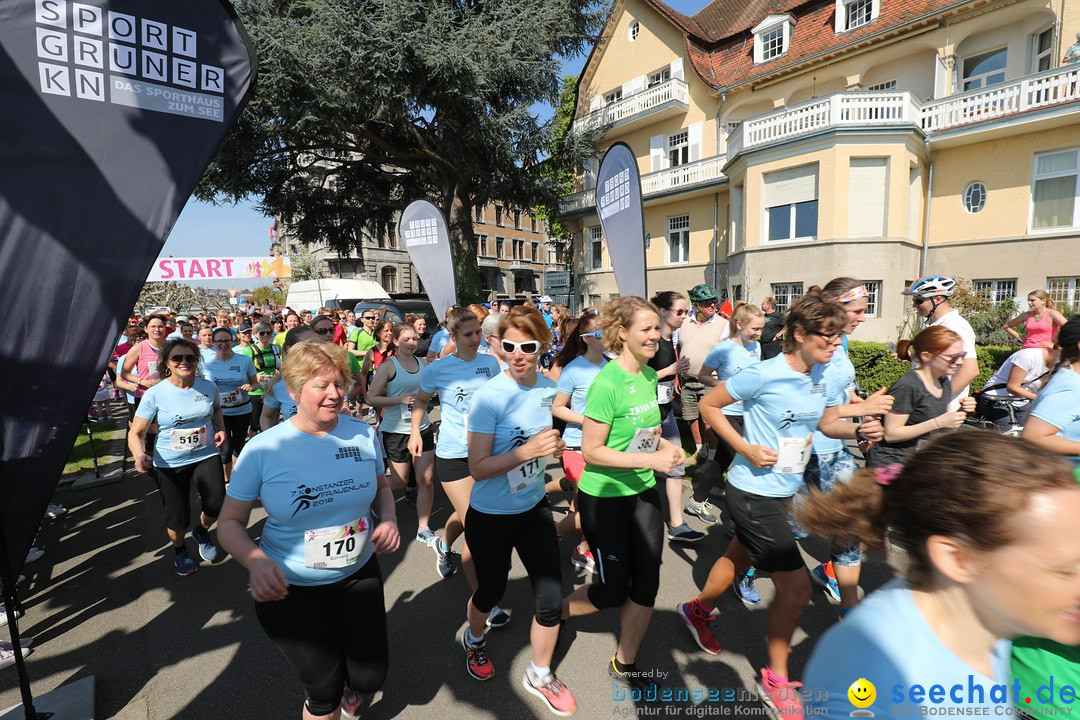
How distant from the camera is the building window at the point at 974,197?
1511cm

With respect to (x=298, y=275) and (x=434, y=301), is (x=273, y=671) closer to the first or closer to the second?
(x=434, y=301)

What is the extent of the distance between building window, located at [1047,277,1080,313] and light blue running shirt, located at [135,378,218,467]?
60.7 ft

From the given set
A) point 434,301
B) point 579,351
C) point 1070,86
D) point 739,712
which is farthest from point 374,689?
point 1070,86

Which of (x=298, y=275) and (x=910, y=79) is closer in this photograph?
(x=910, y=79)

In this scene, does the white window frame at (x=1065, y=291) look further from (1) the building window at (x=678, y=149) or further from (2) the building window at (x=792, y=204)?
(1) the building window at (x=678, y=149)

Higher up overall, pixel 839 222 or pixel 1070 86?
pixel 1070 86

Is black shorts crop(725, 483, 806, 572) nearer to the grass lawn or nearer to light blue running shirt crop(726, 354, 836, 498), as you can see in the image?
light blue running shirt crop(726, 354, 836, 498)

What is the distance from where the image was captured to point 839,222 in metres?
15.1

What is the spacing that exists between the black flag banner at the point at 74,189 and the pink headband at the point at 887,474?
3.12 metres

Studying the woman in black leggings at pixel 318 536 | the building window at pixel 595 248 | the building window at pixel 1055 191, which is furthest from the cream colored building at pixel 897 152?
the woman in black leggings at pixel 318 536

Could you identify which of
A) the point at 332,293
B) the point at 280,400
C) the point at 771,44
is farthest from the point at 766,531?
the point at 771,44

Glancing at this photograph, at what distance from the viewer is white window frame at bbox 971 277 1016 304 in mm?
14523

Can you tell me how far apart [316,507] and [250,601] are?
7.40 ft

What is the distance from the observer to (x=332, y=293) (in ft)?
72.2
